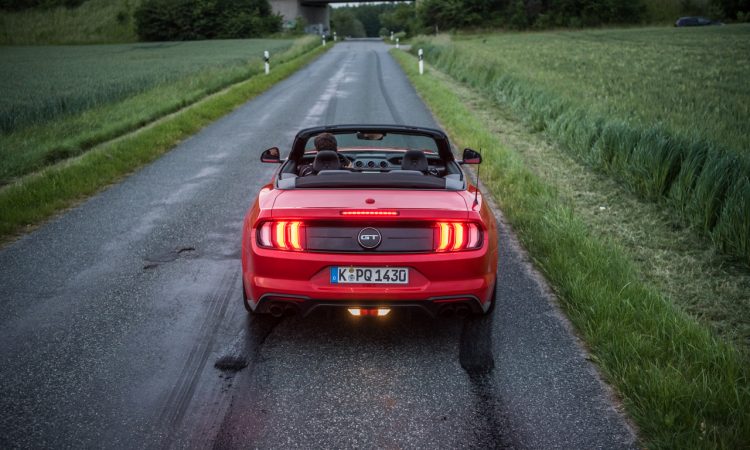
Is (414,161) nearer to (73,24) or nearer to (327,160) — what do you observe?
(327,160)

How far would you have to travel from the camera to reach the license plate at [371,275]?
3643 millimetres

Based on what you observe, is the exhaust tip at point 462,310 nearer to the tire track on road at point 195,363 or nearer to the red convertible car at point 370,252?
the red convertible car at point 370,252

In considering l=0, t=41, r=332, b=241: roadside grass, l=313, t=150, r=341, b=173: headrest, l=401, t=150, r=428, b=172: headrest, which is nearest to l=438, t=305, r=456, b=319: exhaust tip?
l=401, t=150, r=428, b=172: headrest

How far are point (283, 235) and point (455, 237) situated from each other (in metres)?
1.03

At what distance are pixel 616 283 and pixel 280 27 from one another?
84163 mm

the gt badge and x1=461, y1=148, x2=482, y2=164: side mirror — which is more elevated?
x1=461, y1=148, x2=482, y2=164: side mirror

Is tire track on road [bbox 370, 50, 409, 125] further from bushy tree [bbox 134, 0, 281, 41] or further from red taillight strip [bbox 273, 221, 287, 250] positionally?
bushy tree [bbox 134, 0, 281, 41]

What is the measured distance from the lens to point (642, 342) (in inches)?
147

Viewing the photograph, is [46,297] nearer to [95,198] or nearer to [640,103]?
[95,198]

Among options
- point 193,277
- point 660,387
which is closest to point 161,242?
point 193,277

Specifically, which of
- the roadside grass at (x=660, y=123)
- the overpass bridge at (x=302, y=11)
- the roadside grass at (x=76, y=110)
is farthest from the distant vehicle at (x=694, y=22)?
the roadside grass at (x=76, y=110)

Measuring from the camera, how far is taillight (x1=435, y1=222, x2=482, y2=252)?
3.71 m

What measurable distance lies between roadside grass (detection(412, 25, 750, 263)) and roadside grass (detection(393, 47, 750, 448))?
100 centimetres

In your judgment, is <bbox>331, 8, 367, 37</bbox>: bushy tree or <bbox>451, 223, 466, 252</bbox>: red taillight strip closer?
<bbox>451, 223, 466, 252</bbox>: red taillight strip
